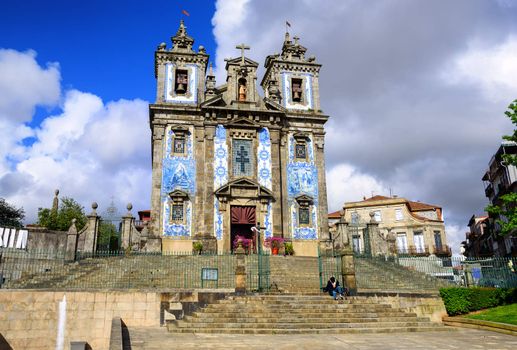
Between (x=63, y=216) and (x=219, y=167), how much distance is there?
17949mm

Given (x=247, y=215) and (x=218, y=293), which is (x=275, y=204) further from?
(x=218, y=293)

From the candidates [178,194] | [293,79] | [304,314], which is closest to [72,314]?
[304,314]

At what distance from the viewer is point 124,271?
19672 millimetres

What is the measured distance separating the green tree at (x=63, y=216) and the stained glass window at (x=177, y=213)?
14.7m

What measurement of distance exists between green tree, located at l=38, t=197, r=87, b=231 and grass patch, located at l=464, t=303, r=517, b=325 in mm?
31928

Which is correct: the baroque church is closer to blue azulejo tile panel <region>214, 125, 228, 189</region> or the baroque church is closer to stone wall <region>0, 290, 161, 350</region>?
blue azulejo tile panel <region>214, 125, 228, 189</region>

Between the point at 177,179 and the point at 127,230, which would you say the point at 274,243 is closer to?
the point at 177,179

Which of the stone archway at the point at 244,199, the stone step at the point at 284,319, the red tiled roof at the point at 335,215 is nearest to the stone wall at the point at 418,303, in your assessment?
the stone step at the point at 284,319

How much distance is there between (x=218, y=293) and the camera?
15914 mm

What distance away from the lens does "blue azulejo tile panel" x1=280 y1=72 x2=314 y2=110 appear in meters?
32.0

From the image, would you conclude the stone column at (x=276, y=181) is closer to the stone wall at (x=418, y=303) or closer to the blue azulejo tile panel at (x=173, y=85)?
the blue azulejo tile panel at (x=173, y=85)

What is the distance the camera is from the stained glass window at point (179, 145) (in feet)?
94.3

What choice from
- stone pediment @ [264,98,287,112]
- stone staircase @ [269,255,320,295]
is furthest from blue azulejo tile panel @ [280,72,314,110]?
stone staircase @ [269,255,320,295]

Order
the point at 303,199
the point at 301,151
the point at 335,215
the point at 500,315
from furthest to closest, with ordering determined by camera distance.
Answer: the point at 335,215 < the point at 301,151 < the point at 303,199 < the point at 500,315
